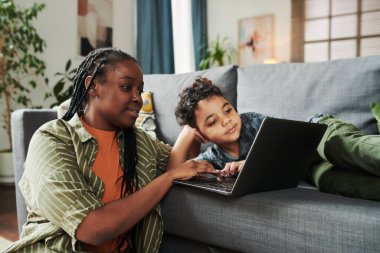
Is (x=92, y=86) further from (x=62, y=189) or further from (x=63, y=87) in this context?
(x=63, y=87)

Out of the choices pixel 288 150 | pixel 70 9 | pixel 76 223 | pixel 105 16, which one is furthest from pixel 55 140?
pixel 105 16

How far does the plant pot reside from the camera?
10.4ft

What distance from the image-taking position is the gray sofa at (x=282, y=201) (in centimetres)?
97

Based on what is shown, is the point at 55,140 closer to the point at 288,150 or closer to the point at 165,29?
the point at 288,150

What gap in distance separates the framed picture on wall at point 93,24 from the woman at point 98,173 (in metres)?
3.03

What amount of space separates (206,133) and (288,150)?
1.18 ft

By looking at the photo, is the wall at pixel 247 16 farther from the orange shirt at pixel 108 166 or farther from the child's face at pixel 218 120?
the orange shirt at pixel 108 166

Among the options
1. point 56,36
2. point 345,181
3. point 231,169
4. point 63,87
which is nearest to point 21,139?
point 231,169

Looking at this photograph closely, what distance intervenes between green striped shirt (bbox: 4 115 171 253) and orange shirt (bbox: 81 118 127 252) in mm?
22

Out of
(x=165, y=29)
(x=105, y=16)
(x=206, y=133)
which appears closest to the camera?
(x=206, y=133)

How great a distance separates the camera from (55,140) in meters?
1.05

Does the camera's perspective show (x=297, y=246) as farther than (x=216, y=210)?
No

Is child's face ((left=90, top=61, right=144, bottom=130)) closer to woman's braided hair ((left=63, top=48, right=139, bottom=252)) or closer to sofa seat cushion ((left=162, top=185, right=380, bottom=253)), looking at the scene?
woman's braided hair ((left=63, top=48, right=139, bottom=252))

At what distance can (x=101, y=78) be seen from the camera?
1111mm
